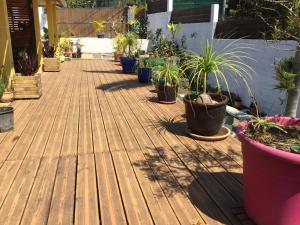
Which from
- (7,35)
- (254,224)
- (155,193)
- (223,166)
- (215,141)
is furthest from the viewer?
(7,35)

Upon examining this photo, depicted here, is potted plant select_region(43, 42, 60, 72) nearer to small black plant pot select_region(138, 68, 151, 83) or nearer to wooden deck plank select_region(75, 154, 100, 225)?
small black plant pot select_region(138, 68, 151, 83)

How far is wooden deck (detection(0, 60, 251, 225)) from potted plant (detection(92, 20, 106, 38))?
44.1 feet

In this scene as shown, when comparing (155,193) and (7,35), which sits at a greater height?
(7,35)

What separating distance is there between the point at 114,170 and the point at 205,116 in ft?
4.52

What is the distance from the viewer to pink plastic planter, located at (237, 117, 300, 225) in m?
1.94

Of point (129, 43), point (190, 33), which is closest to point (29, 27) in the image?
point (129, 43)

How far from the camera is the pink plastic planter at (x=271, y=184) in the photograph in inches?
76.4

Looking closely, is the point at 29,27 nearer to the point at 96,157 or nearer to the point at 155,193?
the point at 96,157

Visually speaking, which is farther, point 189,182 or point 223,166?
point 223,166

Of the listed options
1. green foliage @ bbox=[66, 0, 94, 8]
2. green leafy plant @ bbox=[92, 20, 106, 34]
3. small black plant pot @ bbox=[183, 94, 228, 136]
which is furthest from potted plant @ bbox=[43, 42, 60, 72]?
green foliage @ bbox=[66, 0, 94, 8]

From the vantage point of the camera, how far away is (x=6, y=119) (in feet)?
13.8

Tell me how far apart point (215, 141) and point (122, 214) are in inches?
75.1

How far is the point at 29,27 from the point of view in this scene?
921 cm

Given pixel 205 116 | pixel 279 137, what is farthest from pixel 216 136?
pixel 279 137
